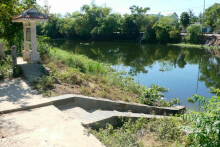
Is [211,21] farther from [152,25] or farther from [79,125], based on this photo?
[79,125]

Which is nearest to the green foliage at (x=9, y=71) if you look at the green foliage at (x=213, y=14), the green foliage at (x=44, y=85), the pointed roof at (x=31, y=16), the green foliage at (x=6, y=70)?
the green foliage at (x=6, y=70)

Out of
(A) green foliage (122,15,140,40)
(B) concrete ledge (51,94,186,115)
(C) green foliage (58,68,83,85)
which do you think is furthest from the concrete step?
(A) green foliage (122,15,140,40)

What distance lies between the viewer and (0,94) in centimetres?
595

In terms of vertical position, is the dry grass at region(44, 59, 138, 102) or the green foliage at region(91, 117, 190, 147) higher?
the dry grass at region(44, 59, 138, 102)

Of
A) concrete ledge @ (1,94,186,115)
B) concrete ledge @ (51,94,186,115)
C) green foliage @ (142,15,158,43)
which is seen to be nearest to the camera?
concrete ledge @ (1,94,186,115)

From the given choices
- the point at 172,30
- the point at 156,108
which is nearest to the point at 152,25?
the point at 172,30

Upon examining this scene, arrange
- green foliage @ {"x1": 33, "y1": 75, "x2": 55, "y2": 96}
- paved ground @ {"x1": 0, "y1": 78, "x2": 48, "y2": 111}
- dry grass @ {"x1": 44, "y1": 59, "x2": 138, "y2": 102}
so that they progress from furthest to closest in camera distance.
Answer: dry grass @ {"x1": 44, "y1": 59, "x2": 138, "y2": 102}, green foliage @ {"x1": 33, "y1": 75, "x2": 55, "y2": 96}, paved ground @ {"x1": 0, "y1": 78, "x2": 48, "y2": 111}

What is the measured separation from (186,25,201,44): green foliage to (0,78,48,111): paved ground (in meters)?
38.5

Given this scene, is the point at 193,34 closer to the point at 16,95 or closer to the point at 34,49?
the point at 34,49

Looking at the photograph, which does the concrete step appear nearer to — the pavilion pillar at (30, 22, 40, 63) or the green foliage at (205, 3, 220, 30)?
the pavilion pillar at (30, 22, 40, 63)

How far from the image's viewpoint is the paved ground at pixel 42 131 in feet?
11.7

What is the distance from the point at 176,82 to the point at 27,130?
10946mm

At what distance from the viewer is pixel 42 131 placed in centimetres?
394

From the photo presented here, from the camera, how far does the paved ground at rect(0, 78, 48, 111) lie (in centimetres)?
521
